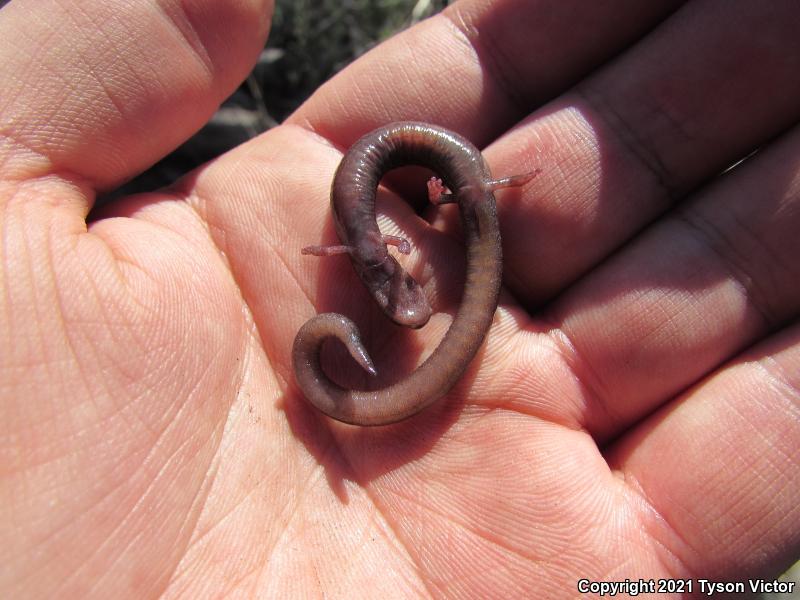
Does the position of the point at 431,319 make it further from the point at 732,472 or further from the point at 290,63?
the point at 290,63

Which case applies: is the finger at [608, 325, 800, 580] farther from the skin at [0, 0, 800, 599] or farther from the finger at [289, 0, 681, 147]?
the finger at [289, 0, 681, 147]

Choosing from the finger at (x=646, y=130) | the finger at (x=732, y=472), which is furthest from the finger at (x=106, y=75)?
the finger at (x=732, y=472)

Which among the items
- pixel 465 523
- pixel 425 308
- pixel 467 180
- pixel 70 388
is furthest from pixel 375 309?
pixel 70 388

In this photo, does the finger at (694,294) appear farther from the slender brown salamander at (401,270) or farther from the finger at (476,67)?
the finger at (476,67)

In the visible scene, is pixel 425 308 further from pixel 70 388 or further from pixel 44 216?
pixel 44 216

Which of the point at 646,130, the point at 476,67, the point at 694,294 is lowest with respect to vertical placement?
the point at 694,294

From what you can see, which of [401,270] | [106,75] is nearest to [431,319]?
[401,270]

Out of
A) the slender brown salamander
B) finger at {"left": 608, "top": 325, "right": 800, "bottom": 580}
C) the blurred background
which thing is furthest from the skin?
the blurred background
